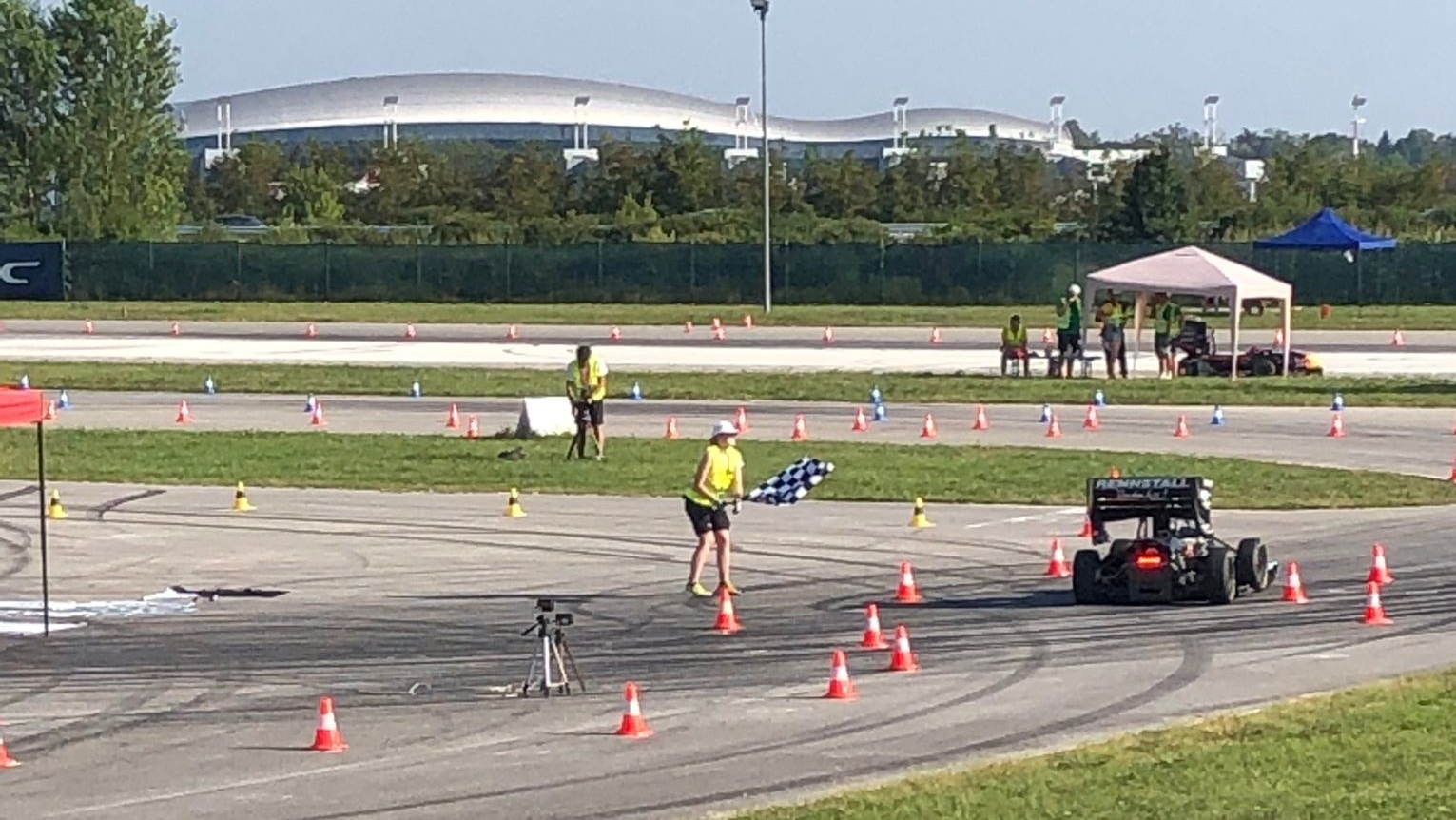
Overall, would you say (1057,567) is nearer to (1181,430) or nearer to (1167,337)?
(1181,430)

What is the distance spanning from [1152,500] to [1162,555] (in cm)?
65

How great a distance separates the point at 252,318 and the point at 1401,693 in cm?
6427

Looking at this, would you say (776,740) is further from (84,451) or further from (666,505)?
(84,451)

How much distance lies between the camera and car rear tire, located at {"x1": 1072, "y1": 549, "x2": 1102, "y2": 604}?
21.2 meters

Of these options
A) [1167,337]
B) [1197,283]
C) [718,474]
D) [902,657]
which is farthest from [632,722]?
[1167,337]

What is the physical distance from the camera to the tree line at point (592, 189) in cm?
10538

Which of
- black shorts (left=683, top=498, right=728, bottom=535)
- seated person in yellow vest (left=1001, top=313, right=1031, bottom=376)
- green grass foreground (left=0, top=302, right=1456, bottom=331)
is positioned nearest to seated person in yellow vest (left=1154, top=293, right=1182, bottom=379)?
seated person in yellow vest (left=1001, top=313, right=1031, bottom=376)

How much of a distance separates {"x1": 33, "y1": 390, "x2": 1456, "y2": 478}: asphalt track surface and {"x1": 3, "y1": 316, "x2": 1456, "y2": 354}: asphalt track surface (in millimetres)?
16982

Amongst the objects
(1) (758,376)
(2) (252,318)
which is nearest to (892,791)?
(1) (758,376)

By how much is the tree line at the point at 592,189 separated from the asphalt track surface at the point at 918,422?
152 feet

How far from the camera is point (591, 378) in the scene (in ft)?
115

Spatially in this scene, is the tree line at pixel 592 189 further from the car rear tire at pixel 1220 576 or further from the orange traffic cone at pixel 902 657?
the orange traffic cone at pixel 902 657

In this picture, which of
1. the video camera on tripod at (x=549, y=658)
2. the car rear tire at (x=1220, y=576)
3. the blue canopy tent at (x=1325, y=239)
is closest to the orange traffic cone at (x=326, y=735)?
the video camera on tripod at (x=549, y=658)

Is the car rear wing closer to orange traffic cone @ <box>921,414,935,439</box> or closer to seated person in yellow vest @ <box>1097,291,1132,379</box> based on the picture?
orange traffic cone @ <box>921,414,935,439</box>
